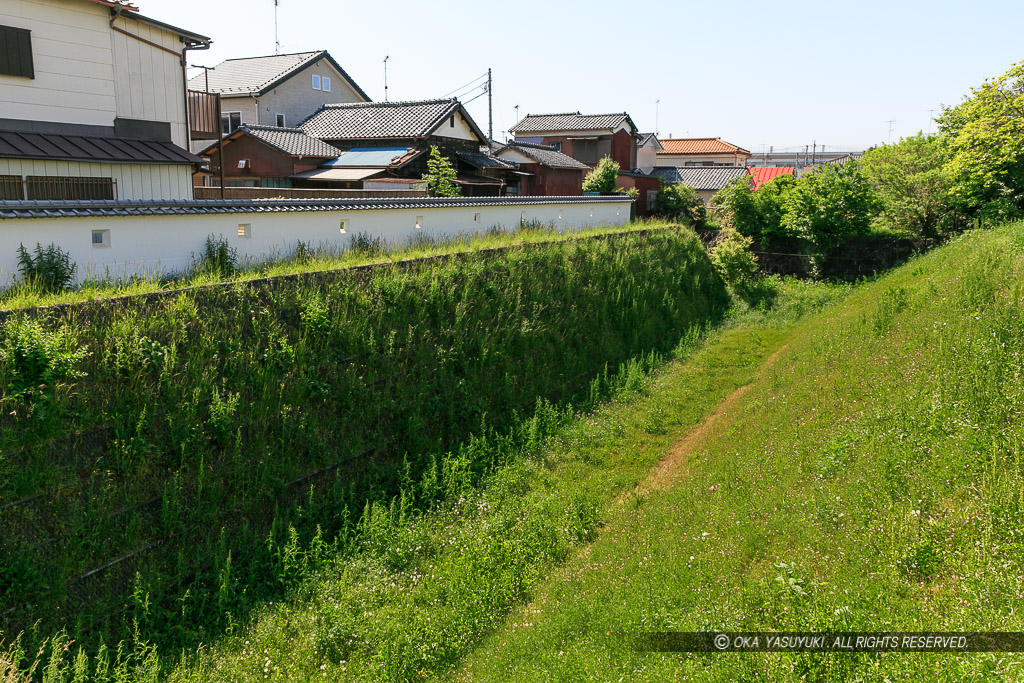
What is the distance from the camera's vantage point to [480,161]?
24.3 m

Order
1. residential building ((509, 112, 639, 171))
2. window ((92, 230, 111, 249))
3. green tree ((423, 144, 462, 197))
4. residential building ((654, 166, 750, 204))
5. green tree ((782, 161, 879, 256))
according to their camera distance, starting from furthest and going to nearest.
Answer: residential building ((509, 112, 639, 171)), residential building ((654, 166, 750, 204)), green tree ((782, 161, 879, 256)), green tree ((423, 144, 462, 197)), window ((92, 230, 111, 249))

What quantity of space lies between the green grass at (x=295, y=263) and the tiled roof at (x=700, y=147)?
3647cm

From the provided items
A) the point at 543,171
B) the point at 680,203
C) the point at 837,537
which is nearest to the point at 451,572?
the point at 837,537

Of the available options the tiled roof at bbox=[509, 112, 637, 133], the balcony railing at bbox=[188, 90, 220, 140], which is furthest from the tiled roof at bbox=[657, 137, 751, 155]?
the balcony railing at bbox=[188, 90, 220, 140]

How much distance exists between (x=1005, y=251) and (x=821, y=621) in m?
10.00

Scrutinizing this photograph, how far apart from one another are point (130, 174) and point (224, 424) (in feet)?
25.0

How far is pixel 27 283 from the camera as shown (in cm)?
761

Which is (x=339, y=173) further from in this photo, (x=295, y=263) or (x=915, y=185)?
(x=915, y=185)

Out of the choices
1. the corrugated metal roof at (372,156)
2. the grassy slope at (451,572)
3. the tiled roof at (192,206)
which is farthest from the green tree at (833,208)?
the corrugated metal roof at (372,156)

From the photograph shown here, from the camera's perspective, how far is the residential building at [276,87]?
86.9 ft

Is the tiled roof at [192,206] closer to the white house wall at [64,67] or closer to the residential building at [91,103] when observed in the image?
the residential building at [91,103]

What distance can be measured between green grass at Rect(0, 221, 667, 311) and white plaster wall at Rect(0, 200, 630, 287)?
14 centimetres

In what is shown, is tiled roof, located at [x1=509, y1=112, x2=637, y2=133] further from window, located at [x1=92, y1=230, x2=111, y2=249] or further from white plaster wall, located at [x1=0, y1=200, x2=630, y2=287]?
window, located at [x1=92, y1=230, x2=111, y2=249]

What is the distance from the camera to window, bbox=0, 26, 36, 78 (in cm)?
1066
